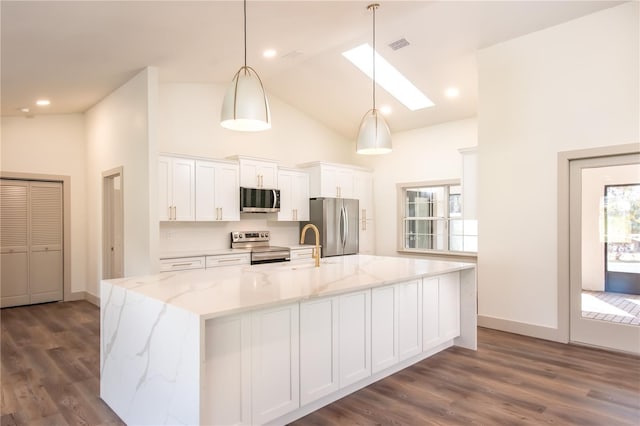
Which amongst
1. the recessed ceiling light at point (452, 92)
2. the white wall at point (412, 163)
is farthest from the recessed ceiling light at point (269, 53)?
the white wall at point (412, 163)

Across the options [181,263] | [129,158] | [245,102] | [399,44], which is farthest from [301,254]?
[245,102]

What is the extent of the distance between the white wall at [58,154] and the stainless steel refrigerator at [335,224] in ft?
11.9

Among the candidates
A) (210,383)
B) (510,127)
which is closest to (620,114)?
(510,127)

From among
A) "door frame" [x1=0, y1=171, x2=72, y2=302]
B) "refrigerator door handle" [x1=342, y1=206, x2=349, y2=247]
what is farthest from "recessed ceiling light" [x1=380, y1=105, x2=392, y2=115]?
"door frame" [x1=0, y1=171, x2=72, y2=302]

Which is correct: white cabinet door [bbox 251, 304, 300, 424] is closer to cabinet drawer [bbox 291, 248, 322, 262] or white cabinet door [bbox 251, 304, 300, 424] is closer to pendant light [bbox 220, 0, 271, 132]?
pendant light [bbox 220, 0, 271, 132]

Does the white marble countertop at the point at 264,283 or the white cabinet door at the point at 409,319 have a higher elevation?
the white marble countertop at the point at 264,283

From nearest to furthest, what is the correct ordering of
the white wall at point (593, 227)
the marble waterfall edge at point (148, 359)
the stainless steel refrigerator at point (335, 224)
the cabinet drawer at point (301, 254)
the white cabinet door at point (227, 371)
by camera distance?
the marble waterfall edge at point (148, 359)
the white cabinet door at point (227, 371)
the white wall at point (593, 227)
the cabinet drawer at point (301, 254)
the stainless steel refrigerator at point (335, 224)

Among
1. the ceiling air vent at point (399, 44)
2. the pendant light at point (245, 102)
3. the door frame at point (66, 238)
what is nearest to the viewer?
the pendant light at point (245, 102)

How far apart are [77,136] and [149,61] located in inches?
109

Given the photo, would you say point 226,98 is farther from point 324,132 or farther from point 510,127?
point 324,132

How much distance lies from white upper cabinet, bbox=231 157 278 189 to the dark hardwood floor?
2.79m

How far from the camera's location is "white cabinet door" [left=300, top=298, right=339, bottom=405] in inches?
102

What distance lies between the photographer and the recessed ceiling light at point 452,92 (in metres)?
5.66

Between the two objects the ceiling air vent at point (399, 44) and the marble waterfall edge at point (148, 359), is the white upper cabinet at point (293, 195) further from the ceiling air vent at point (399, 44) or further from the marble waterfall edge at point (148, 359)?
the marble waterfall edge at point (148, 359)
